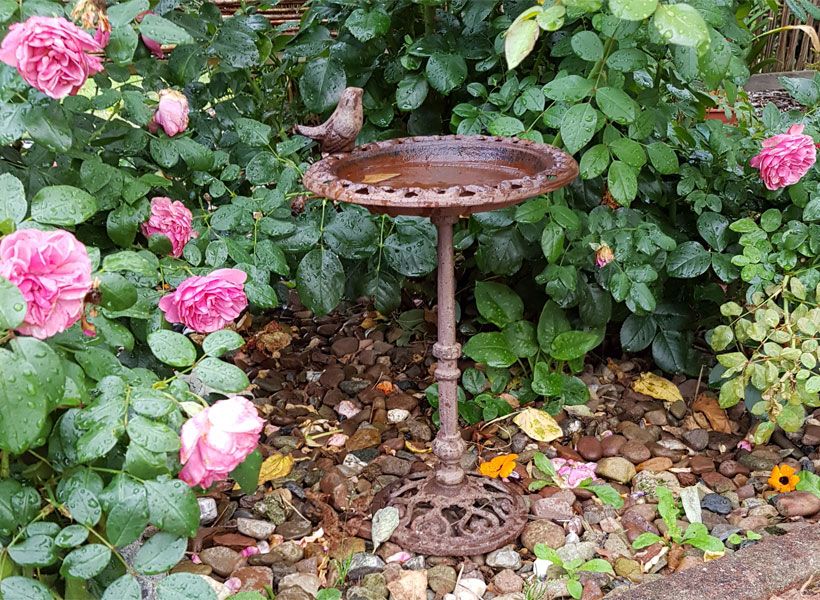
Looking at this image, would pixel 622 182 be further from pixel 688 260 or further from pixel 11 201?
pixel 11 201

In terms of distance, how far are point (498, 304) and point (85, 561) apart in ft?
4.57

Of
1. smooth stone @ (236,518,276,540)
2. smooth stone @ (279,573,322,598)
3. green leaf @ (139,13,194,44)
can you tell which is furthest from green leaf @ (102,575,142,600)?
green leaf @ (139,13,194,44)

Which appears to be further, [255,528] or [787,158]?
[787,158]

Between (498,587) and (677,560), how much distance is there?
1.27 ft

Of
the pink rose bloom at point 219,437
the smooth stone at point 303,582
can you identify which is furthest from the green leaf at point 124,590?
the smooth stone at point 303,582

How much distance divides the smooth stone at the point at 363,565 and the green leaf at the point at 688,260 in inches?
42.9

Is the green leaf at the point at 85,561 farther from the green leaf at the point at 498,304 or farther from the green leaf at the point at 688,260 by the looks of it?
the green leaf at the point at 688,260

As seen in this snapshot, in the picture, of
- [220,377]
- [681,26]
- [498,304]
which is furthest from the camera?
[498,304]

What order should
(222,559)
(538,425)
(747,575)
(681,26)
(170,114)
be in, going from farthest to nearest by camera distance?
(538,425)
(170,114)
(222,559)
(747,575)
(681,26)

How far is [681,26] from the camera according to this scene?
1.39 metres

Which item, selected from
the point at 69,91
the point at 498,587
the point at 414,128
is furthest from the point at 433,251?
the point at 69,91

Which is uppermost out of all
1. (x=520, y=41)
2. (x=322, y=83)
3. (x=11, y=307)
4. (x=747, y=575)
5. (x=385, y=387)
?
(x=520, y=41)

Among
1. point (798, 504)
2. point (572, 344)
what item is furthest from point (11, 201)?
point (798, 504)

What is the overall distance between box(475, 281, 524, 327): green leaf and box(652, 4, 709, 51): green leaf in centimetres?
105
